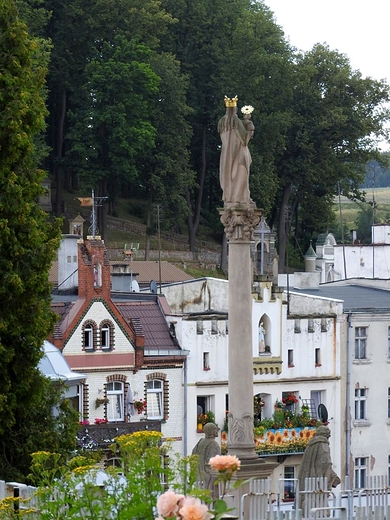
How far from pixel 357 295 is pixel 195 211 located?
38.5 meters

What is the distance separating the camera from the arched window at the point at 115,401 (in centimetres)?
5372

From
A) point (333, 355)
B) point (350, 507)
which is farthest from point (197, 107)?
point (350, 507)

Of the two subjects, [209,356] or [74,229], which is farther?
[74,229]

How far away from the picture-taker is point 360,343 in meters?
61.0

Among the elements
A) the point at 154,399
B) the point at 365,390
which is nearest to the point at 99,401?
the point at 154,399

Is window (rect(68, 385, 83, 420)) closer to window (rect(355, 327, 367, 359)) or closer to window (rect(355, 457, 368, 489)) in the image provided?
window (rect(355, 457, 368, 489))

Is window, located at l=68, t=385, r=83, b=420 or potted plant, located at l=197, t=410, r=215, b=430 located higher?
window, located at l=68, t=385, r=83, b=420

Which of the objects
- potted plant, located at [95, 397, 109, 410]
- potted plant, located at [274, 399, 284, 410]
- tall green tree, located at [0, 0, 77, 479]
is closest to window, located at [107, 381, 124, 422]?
potted plant, located at [95, 397, 109, 410]

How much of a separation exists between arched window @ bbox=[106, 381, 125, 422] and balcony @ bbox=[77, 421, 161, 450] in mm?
1034

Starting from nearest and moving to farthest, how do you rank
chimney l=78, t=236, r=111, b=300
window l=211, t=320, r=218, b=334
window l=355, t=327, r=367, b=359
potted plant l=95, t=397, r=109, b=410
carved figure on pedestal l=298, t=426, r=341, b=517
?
carved figure on pedestal l=298, t=426, r=341, b=517
potted plant l=95, t=397, r=109, b=410
chimney l=78, t=236, r=111, b=300
window l=211, t=320, r=218, b=334
window l=355, t=327, r=367, b=359

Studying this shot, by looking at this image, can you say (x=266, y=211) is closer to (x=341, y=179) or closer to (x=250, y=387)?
(x=341, y=179)

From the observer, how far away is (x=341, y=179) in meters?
107

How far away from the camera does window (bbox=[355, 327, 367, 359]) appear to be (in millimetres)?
60875

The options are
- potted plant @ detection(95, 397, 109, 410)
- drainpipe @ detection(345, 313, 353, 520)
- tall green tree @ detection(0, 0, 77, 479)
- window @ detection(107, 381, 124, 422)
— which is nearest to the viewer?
tall green tree @ detection(0, 0, 77, 479)
